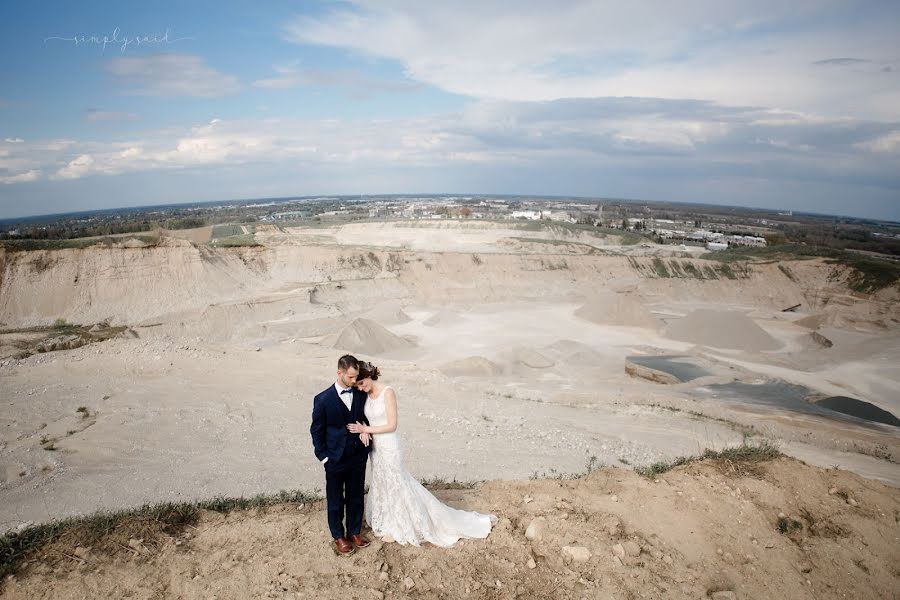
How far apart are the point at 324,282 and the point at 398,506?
32.9 metres

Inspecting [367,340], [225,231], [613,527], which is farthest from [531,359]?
[225,231]

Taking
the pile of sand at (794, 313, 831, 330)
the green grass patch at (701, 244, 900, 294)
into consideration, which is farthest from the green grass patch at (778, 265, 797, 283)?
the pile of sand at (794, 313, 831, 330)

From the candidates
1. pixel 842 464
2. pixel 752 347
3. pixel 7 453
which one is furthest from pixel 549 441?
pixel 752 347

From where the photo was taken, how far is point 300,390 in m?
15.7

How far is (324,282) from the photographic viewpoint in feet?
119

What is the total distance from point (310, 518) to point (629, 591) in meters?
3.31

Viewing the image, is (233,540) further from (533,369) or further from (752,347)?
(752,347)

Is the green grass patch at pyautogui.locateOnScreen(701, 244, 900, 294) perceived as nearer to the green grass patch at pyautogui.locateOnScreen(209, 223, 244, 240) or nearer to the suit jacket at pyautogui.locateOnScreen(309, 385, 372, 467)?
the suit jacket at pyautogui.locateOnScreen(309, 385, 372, 467)

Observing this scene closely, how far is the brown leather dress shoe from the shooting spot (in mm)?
4681

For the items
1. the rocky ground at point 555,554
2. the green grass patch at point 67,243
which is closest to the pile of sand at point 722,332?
the rocky ground at point 555,554

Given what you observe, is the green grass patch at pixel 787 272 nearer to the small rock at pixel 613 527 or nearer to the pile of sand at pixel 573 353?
the pile of sand at pixel 573 353

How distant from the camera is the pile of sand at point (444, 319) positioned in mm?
31295

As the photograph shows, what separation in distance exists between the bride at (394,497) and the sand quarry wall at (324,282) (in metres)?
26.7

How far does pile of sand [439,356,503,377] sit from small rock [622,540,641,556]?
15.2 m
